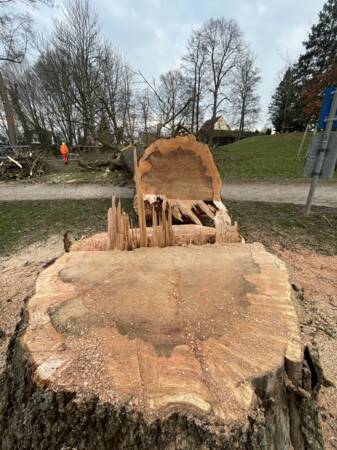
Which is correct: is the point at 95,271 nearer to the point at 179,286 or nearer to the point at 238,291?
the point at 179,286

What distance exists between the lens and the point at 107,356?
0.75 metres

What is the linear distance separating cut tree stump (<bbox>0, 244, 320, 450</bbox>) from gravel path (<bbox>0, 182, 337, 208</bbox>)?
482 cm

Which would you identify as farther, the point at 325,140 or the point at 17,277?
the point at 325,140

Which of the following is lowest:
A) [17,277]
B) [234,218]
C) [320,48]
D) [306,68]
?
[17,277]

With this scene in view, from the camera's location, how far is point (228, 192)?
6.14 metres

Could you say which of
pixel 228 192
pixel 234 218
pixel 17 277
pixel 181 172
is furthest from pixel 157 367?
pixel 228 192

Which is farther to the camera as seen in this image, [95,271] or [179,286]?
[95,271]

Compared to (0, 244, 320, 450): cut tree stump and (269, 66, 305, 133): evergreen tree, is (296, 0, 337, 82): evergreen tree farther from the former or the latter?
(0, 244, 320, 450): cut tree stump

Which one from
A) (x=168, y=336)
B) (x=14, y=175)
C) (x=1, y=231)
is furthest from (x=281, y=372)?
(x=14, y=175)

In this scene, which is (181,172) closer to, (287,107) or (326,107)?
(326,107)

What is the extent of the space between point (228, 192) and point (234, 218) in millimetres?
2176

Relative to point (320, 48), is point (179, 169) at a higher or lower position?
lower

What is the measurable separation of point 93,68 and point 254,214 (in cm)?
1739

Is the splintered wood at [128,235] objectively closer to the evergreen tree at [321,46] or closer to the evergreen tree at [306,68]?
the evergreen tree at [306,68]
